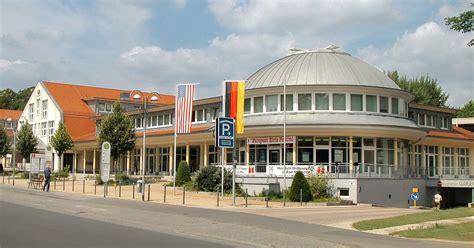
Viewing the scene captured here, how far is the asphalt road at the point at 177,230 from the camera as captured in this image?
14.5 m

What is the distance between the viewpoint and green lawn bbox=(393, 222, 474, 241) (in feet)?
55.1

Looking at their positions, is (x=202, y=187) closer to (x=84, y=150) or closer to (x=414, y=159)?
(x=414, y=159)

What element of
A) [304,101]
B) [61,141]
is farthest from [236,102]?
[61,141]

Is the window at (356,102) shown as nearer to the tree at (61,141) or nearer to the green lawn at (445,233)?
the green lawn at (445,233)

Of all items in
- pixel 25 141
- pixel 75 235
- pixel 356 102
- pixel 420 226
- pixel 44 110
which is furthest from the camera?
pixel 44 110

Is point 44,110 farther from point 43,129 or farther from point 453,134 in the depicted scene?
point 453,134

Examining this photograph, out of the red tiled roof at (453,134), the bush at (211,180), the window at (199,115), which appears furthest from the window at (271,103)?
the red tiled roof at (453,134)

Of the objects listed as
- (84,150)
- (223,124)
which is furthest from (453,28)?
(84,150)

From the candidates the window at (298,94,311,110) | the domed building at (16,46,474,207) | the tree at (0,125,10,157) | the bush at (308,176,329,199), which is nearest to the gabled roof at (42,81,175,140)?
the tree at (0,125,10,157)

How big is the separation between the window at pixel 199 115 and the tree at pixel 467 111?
1677 inches

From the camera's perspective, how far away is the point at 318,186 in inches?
1359

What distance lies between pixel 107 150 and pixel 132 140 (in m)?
11.9

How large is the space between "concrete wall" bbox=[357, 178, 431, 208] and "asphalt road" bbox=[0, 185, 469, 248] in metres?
14.5

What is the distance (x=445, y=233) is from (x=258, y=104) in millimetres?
26169
